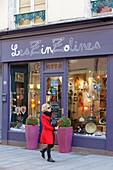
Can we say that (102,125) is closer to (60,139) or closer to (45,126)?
(60,139)

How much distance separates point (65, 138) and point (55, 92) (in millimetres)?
1939

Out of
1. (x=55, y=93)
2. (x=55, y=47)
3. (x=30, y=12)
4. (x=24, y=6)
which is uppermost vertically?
(x=24, y=6)

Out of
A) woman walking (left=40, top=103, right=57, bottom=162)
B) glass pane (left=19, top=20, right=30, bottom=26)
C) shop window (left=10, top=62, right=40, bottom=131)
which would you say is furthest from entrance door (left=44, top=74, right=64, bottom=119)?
glass pane (left=19, top=20, right=30, bottom=26)

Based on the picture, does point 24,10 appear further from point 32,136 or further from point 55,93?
point 32,136

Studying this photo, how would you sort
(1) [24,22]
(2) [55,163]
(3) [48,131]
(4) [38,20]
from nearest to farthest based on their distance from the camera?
(2) [55,163]
(3) [48,131]
(4) [38,20]
(1) [24,22]

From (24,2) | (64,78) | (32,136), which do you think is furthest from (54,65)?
(24,2)

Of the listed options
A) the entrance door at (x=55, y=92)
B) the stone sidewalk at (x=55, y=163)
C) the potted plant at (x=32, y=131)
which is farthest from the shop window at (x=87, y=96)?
the potted plant at (x=32, y=131)

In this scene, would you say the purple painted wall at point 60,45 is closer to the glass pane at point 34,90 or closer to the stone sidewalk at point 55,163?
the glass pane at point 34,90

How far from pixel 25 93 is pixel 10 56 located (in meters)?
1.49

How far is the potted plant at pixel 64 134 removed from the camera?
11680 mm

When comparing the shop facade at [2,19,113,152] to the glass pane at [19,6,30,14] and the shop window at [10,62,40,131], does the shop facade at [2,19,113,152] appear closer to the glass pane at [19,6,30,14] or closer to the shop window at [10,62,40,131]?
the shop window at [10,62,40,131]

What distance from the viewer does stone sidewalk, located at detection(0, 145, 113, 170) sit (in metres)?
9.65

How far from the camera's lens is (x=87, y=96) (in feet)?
40.9

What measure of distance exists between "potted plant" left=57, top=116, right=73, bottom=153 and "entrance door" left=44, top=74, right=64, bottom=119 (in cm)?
89
